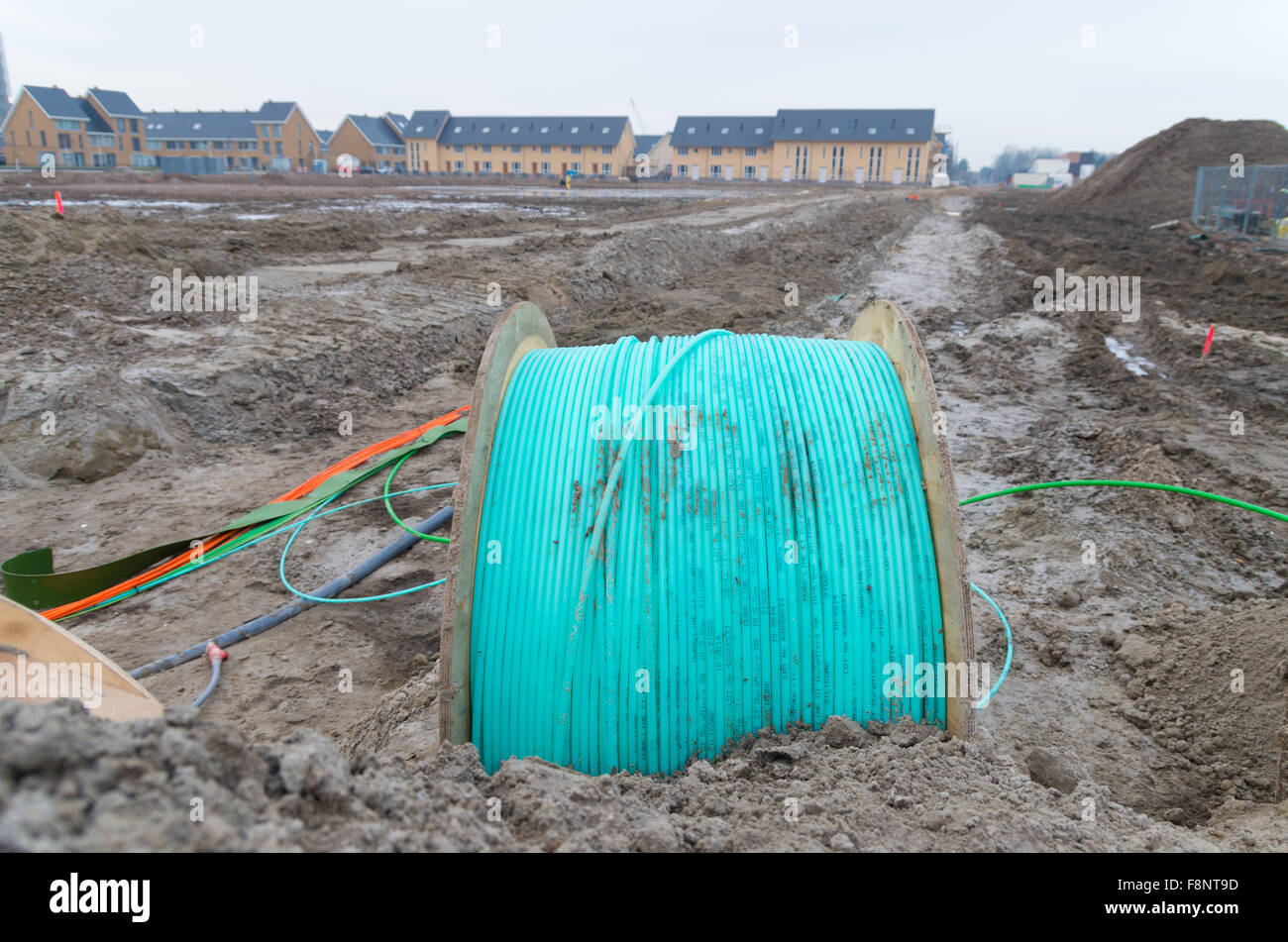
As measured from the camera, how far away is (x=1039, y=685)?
4910mm

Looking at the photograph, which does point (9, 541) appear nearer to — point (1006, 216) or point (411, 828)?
point (411, 828)

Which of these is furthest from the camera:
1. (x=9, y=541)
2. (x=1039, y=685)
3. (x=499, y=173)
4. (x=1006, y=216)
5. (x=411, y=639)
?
(x=499, y=173)

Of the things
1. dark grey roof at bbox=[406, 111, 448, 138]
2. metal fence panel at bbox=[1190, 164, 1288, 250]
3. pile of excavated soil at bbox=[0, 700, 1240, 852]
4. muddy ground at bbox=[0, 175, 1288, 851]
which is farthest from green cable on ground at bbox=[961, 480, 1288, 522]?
dark grey roof at bbox=[406, 111, 448, 138]

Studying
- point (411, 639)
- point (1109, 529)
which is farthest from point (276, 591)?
point (1109, 529)

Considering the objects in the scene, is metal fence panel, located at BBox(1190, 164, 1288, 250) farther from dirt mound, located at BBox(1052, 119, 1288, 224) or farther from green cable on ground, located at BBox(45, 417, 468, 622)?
green cable on ground, located at BBox(45, 417, 468, 622)

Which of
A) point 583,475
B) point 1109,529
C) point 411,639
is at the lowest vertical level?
point 411,639

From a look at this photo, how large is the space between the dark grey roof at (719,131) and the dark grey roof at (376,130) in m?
28.9

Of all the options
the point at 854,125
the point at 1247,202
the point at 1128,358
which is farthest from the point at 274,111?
the point at 1128,358

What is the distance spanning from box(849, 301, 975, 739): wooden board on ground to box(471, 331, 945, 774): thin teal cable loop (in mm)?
61

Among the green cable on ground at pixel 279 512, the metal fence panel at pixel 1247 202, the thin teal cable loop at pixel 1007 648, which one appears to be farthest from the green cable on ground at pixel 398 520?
the metal fence panel at pixel 1247 202

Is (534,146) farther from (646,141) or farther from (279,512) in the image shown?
(279,512)

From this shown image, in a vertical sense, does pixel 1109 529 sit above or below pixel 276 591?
above

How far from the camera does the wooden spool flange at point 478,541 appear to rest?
3410mm
